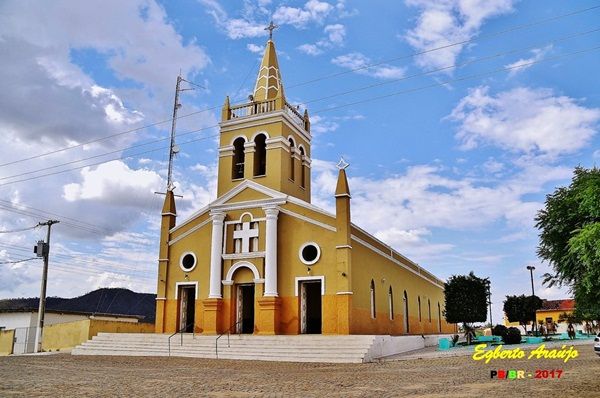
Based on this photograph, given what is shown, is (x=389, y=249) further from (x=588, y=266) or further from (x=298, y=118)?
(x=588, y=266)

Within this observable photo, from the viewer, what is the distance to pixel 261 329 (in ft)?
87.0

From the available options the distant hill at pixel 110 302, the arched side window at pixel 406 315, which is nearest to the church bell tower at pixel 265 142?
the arched side window at pixel 406 315

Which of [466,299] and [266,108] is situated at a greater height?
[266,108]

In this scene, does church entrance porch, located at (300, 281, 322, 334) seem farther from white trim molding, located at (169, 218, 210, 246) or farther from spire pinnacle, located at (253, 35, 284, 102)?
spire pinnacle, located at (253, 35, 284, 102)

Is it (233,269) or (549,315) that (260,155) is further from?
(549,315)

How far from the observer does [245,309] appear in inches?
1160

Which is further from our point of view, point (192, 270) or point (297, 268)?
point (192, 270)

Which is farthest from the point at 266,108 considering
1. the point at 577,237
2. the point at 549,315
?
the point at 549,315

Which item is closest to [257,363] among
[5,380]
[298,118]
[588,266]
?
[5,380]

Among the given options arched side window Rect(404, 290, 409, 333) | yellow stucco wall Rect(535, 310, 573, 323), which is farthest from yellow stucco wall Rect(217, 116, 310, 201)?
yellow stucco wall Rect(535, 310, 573, 323)

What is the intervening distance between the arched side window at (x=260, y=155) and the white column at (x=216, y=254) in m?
3.66

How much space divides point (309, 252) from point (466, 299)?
1218cm

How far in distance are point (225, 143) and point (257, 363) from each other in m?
15.1

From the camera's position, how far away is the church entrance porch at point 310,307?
26797mm
